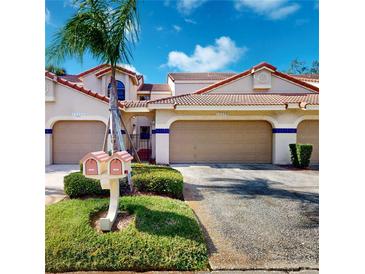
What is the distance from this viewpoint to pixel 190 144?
1178 centimetres

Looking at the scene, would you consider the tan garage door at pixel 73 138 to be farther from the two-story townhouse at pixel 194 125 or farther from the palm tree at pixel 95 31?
the palm tree at pixel 95 31

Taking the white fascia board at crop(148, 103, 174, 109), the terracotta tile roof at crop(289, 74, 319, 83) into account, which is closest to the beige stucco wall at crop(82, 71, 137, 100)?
the white fascia board at crop(148, 103, 174, 109)

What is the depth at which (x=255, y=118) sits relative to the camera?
456 inches

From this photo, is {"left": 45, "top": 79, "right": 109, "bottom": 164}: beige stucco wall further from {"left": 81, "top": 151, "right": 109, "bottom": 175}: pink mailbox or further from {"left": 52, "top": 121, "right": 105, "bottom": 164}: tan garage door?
{"left": 81, "top": 151, "right": 109, "bottom": 175}: pink mailbox

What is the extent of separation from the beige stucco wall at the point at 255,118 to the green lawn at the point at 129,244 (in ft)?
24.2

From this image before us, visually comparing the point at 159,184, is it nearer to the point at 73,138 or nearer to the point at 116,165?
the point at 116,165

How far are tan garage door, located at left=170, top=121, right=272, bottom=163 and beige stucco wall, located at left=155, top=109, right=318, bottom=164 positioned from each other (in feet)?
1.27

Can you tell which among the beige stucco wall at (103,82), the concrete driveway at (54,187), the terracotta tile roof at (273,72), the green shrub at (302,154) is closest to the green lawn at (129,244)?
the concrete driveway at (54,187)

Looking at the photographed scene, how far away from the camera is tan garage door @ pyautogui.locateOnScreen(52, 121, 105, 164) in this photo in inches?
449


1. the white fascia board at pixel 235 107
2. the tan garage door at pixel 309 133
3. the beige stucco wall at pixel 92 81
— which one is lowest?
the tan garage door at pixel 309 133

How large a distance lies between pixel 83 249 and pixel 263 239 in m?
3.04

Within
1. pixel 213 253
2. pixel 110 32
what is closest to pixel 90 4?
pixel 110 32

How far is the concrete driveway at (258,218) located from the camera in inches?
125
